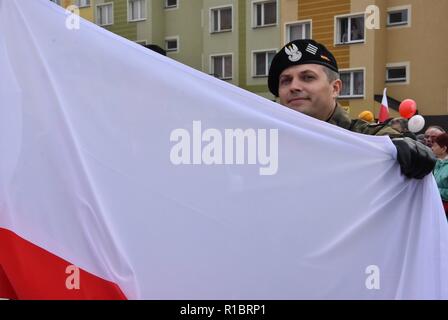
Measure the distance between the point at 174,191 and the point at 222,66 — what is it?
2226 cm

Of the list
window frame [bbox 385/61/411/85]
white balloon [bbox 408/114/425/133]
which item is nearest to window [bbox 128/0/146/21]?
window frame [bbox 385/61/411/85]

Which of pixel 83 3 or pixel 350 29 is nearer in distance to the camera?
pixel 350 29

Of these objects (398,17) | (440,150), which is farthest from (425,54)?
(440,150)

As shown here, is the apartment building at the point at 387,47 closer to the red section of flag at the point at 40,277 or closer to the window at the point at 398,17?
the window at the point at 398,17

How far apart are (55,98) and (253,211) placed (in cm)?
77

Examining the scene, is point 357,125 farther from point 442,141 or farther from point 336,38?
point 336,38

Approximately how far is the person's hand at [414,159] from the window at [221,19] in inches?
862

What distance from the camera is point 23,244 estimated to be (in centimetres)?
174

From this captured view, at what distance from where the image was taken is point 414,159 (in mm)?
1847

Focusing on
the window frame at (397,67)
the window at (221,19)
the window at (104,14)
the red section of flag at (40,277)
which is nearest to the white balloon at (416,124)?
the red section of flag at (40,277)

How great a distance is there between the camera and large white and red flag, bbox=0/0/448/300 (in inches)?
68.6

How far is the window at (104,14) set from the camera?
89.8 ft

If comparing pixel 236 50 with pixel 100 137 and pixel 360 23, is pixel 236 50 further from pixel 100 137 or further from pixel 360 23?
pixel 100 137

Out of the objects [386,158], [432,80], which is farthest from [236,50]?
[386,158]
